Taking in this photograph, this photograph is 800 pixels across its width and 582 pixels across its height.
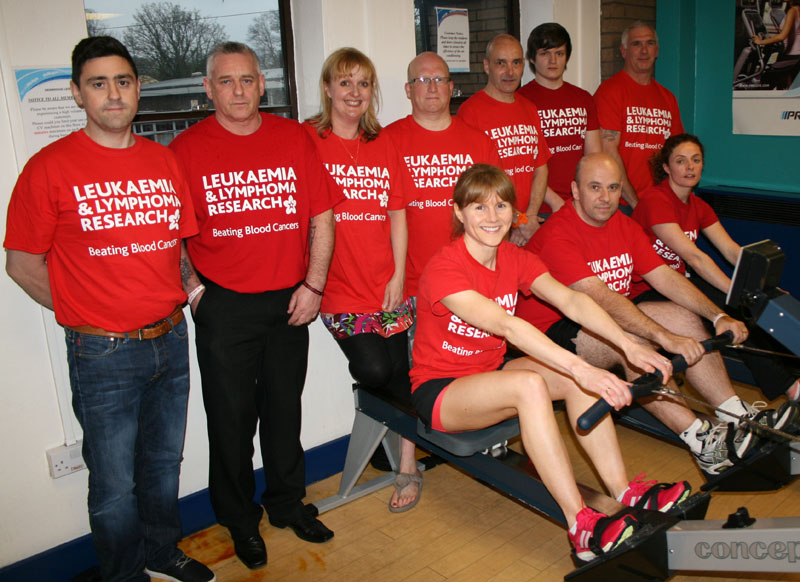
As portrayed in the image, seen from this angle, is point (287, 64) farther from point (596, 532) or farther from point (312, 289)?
point (596, 532)

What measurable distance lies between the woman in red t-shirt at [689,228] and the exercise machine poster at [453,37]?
49.7 inches

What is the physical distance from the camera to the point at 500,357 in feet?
8.85

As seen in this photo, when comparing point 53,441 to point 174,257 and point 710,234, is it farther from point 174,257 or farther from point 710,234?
point 710,234

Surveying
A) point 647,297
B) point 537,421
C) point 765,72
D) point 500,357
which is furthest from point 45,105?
point 765,72

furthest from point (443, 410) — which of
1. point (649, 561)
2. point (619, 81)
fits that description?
point (619, 81)

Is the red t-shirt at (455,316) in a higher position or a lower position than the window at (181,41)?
lower

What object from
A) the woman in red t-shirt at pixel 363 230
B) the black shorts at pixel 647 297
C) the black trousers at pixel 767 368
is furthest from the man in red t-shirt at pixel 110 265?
the black trousers at pixel 767 368

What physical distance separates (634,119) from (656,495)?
8.42ft

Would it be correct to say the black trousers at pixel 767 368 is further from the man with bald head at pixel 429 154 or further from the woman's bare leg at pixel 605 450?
the man with bald head at pixel 429 154

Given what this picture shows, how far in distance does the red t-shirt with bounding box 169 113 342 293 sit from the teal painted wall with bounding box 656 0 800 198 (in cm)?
344

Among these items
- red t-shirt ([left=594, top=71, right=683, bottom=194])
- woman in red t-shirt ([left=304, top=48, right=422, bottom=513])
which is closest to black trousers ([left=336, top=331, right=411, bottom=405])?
woman in red t-shirt ([left=304, top=48, right=422, bottom=513])

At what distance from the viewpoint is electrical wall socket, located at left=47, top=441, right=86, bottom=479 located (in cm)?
269

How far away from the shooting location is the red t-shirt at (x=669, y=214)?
11.3 ft

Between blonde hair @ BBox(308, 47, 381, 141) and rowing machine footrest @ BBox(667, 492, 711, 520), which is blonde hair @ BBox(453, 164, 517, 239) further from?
rowing machine footrest @ BBox(667, 492, 711, 520)
